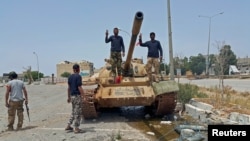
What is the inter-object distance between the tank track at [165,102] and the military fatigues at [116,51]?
1.95m

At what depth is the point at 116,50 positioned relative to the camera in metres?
12.6

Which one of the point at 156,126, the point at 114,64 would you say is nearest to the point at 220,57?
the point at 114,64

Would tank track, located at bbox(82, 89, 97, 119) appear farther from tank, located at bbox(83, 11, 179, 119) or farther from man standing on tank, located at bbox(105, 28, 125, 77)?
man standing on tank, located at bbox(105, 28, 125, 77)

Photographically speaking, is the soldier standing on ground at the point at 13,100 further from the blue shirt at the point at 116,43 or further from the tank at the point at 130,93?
the blue shirt at the point at 116,43

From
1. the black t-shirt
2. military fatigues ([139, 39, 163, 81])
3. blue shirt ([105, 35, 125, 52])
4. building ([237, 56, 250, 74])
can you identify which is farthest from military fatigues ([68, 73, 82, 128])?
building ([237, 56, 250, 74])

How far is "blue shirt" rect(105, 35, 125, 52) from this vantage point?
1248 cm

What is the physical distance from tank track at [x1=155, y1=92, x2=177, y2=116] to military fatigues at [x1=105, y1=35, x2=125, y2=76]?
195 cm

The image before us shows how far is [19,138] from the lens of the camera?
8984 millimetres

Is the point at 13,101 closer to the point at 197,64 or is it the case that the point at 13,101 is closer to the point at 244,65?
the point at 197,64

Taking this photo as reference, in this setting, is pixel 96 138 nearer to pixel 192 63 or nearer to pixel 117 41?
pixel 117 41

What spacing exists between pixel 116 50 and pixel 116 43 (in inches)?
9.9

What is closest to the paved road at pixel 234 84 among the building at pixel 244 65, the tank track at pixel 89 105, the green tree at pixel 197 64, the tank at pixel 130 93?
the tank at pixel 130 93

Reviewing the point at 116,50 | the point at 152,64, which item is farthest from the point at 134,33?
the point at 152,64

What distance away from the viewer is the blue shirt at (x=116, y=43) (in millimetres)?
12477
